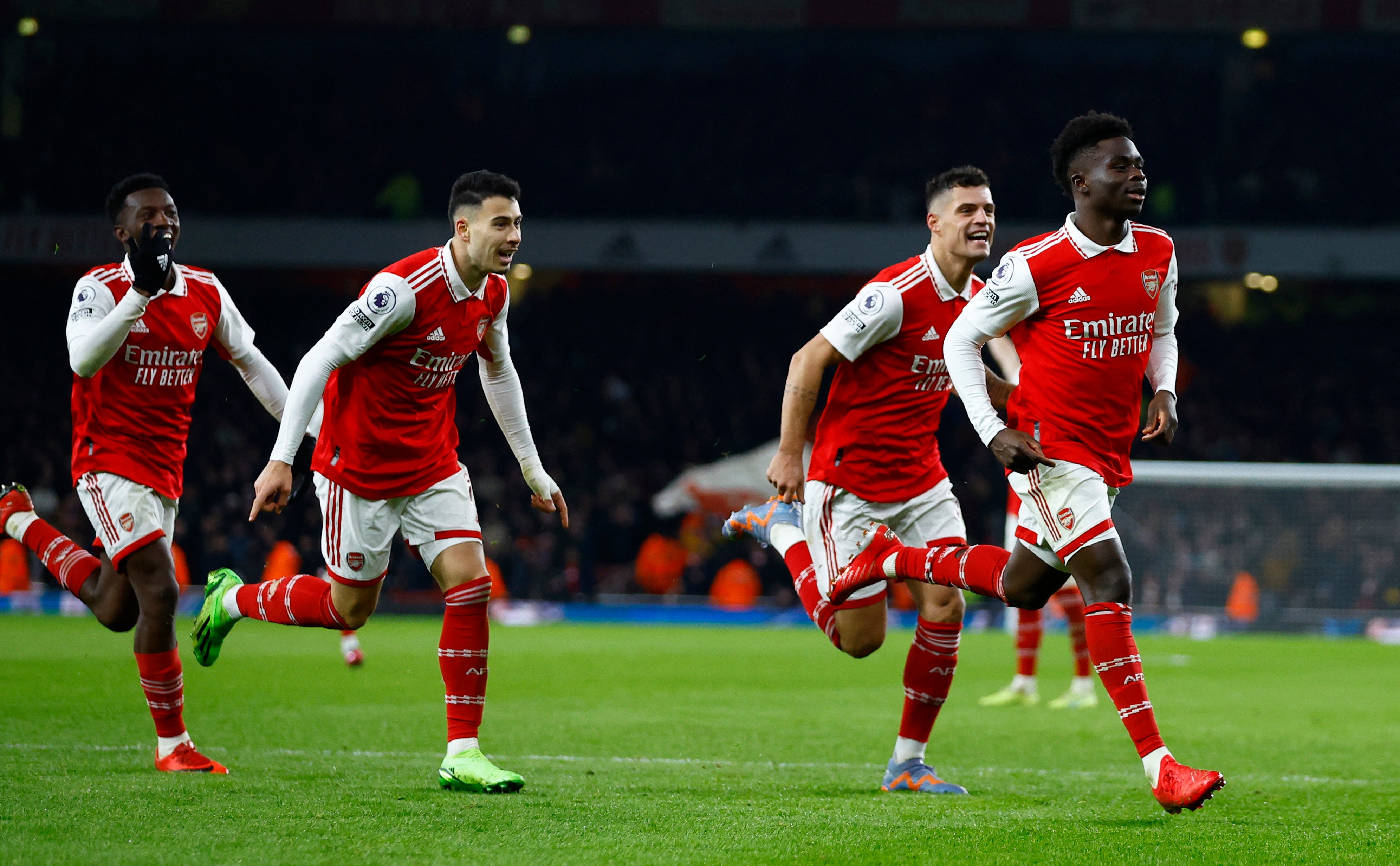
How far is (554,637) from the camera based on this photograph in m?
18.0

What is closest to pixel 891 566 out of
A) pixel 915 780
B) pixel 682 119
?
pixel 915 780

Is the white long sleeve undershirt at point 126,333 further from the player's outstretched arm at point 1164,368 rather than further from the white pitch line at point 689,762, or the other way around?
the player's outstretched arm at point 1164,368

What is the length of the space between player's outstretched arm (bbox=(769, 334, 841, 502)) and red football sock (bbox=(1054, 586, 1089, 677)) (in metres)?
5.10

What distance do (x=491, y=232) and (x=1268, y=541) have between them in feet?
53.1

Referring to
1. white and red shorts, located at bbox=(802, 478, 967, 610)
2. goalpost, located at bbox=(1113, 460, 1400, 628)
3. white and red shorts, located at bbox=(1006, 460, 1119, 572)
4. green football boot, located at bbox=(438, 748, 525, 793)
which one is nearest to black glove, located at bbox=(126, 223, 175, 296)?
green football boot, located at bbox=(438, 748, 525, 793)

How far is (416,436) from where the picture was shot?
6082 mm

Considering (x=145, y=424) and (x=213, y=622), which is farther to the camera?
(x=213, y=622)

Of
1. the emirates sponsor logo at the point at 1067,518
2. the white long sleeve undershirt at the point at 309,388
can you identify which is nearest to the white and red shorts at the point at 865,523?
the emirates sponsor logo at the point at 1067,518

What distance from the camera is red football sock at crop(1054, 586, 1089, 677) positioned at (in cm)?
1070

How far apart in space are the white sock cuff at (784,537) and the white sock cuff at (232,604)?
2356 millimetres

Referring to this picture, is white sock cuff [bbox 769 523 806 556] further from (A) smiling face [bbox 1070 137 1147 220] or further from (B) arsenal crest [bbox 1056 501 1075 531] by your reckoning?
(A) smiling face [bbox 1070 137 1147 220]

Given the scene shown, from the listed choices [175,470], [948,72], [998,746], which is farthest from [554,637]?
[948,72]

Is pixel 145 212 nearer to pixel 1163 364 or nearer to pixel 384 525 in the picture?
pixel 384 525

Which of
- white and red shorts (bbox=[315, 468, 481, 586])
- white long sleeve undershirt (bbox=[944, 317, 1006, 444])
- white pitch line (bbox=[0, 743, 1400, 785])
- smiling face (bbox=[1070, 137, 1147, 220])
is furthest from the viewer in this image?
white pitch line (bbox=[0, 743, 1400, 785])
